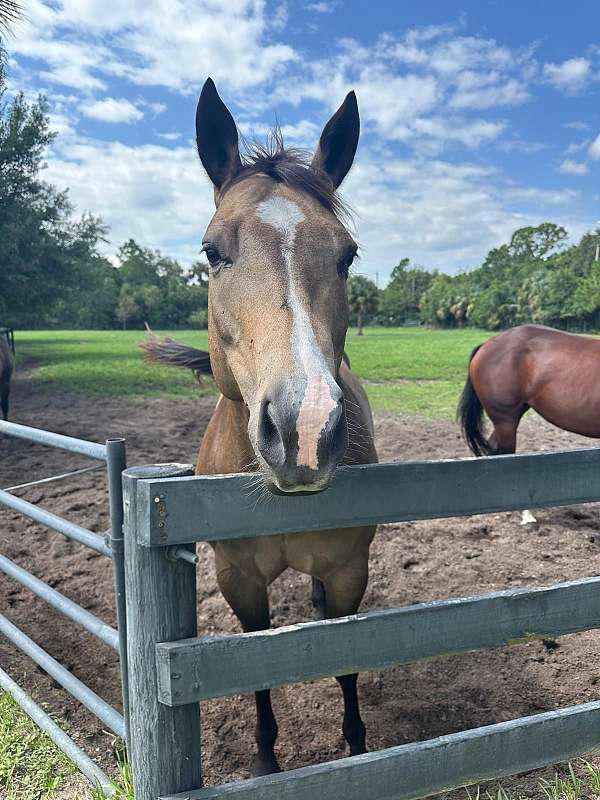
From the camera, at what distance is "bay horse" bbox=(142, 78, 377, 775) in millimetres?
1335

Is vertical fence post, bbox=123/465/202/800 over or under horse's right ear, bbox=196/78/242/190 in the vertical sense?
under

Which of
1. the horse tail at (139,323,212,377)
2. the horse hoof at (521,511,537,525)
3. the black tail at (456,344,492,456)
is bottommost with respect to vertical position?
the horse hoof at (521,511,537,525)

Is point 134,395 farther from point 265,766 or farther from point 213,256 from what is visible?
point 213,256

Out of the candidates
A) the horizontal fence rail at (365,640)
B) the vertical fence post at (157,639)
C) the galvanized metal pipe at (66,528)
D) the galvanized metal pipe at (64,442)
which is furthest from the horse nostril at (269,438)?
the galvanized metal pipe at (66,528)

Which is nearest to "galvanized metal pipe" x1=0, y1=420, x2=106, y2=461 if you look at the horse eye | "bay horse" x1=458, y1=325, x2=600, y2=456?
the horse eye

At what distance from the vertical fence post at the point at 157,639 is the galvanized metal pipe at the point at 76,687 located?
59cm

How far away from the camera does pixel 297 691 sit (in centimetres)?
296

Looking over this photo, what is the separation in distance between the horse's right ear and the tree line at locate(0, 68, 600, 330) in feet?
1.30

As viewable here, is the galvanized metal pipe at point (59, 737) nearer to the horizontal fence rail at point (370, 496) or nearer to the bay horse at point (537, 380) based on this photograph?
the horizontal fence rail at point (370, 496)

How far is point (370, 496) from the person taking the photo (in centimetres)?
159

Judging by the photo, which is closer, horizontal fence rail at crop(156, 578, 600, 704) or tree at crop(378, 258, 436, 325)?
horizontal fence rail at crop(156, 578, 600, 704)

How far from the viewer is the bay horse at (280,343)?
133 cm

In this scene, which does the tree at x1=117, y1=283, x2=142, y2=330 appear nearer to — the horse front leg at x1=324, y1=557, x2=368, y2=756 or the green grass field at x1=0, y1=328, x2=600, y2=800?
the green grass field at x1=0, y1=328, x2=600, y2=800

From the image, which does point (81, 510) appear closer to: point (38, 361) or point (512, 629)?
point (512, 629)
